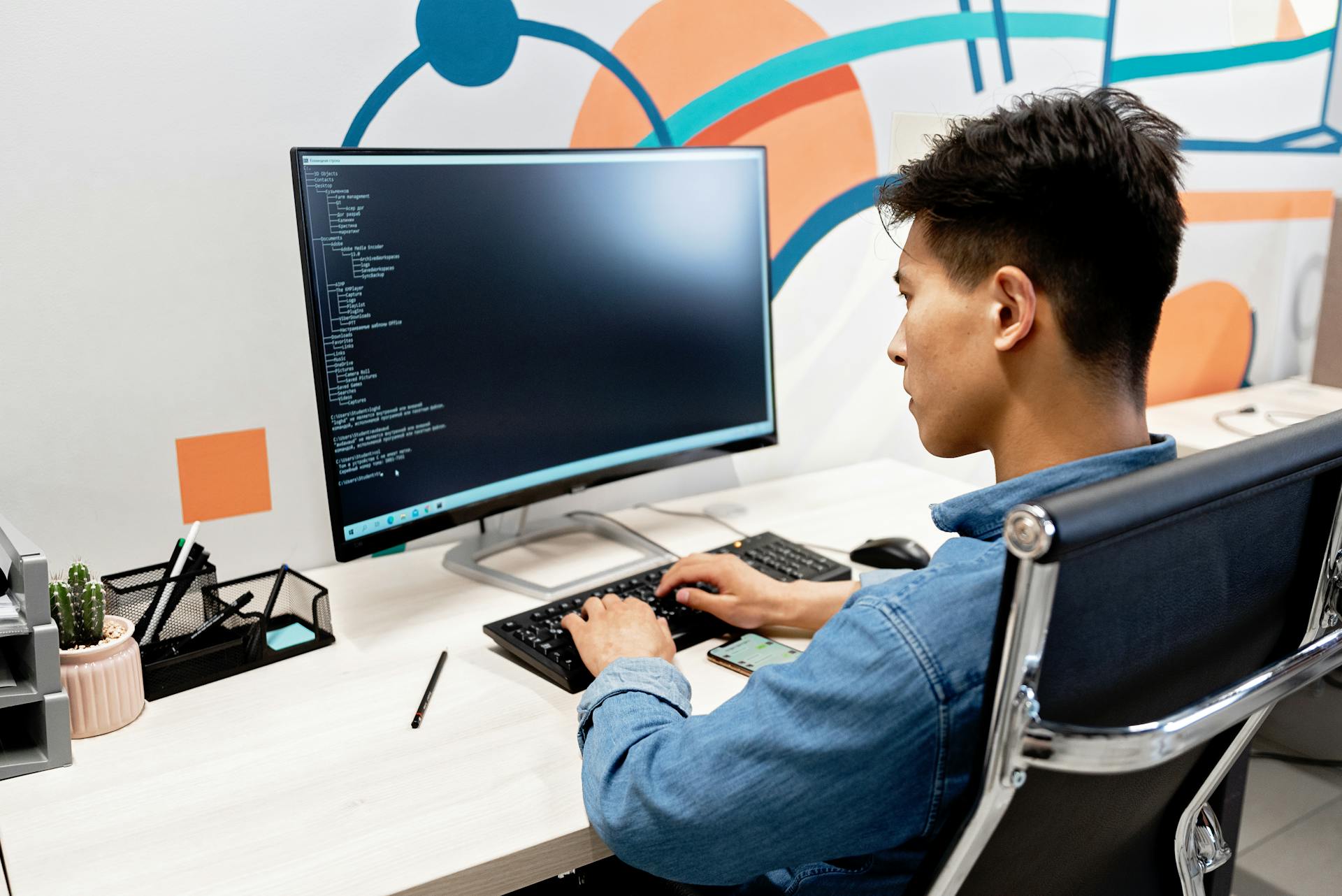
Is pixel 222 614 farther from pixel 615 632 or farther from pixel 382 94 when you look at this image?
pixel 382 94

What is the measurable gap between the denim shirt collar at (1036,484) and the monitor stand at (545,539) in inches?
23.0

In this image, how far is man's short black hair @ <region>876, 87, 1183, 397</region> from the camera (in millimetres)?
838

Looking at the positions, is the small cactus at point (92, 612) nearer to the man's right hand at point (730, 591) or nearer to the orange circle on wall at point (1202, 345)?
the man's right hand at point (730, 591)

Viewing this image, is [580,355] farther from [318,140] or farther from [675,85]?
[675,85]

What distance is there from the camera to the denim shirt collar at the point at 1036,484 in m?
0.81

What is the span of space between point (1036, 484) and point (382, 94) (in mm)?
999

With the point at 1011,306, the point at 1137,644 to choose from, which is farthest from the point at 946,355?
the point at 1137,644

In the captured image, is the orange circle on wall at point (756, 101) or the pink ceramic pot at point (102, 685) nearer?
the pink ceramic pot at point (102, 685)

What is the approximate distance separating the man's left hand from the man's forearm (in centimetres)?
14

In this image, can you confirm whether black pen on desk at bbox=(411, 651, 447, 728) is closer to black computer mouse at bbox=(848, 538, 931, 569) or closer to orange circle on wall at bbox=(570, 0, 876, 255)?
black computer mouse at bbox=(848, 538, 931, 569)

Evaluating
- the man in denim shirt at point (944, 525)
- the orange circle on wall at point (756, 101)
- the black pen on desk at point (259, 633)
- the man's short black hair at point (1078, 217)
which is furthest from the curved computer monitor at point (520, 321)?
the man's short black hair at point (1078, 217)

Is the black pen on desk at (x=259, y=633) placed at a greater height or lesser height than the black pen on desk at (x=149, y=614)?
lesser

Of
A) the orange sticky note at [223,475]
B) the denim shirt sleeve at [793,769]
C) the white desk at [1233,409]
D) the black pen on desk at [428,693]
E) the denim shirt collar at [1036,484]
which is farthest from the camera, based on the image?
the white desk at [1233,409]

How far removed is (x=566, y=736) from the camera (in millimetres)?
1017
